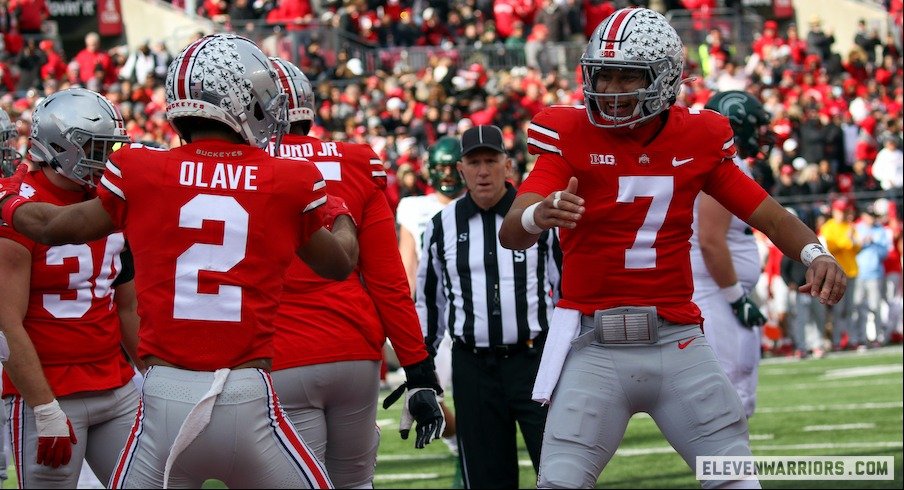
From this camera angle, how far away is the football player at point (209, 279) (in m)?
3.90

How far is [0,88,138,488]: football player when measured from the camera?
16.6 feet

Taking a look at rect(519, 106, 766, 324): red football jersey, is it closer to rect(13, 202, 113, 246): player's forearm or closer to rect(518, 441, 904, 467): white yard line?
rect(13, 202, 113, 246): player's forearm

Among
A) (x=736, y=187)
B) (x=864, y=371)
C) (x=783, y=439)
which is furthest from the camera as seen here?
(x=864, y=371)

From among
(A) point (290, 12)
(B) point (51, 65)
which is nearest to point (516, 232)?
(B) point (51, 65)

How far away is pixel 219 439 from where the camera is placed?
387 centimetres

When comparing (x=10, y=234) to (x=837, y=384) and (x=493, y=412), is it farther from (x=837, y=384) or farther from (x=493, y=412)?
(x=837, y=384)

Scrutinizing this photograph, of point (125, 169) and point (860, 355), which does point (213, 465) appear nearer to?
point (125, 169)

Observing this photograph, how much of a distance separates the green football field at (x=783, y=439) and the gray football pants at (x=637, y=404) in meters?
3.38

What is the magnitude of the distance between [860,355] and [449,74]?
24.4ft

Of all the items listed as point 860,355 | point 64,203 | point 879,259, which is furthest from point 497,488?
A: point 879,259

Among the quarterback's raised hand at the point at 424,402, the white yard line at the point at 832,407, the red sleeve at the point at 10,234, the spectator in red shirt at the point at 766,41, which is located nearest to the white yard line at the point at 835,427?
the white yard line at the point at 832,407

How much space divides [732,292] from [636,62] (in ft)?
8.69

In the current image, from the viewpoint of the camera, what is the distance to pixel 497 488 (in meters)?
6.34

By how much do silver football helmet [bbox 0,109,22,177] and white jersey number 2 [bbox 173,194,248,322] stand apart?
2209mm
